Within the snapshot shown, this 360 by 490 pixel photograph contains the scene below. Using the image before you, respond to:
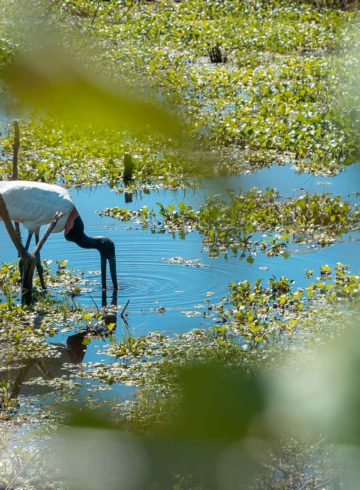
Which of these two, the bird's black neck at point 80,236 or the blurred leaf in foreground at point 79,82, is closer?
the blurred leaf in foreground at point 79,82

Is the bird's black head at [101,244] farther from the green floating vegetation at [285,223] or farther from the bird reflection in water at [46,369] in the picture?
the bird reflection in water at [46,369]

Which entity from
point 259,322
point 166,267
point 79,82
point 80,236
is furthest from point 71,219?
point 79,82

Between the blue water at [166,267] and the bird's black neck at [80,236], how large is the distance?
0.25m

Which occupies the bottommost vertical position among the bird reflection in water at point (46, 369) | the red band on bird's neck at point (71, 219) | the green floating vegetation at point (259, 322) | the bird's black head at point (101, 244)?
the bird reflection in water at point (46, 369)

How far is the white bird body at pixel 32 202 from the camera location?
287 inches

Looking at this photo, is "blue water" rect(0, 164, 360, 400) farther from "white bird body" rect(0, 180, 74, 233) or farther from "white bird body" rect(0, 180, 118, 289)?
"white bird body" rect(0, 180, 74, 233)

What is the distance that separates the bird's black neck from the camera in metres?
7.76

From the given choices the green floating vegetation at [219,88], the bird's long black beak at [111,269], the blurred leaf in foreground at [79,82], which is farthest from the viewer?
the bird's long black beak at [111,269]

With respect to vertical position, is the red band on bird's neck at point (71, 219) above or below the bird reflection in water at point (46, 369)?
above

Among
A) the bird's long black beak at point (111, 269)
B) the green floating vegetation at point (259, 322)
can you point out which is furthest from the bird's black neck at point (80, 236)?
the green floating vegetation at point (259, 322)

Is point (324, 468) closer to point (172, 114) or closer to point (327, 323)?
point (327, 323)

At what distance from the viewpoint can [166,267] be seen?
25.8 feet

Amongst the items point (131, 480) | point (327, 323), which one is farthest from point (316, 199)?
point (131, 480)

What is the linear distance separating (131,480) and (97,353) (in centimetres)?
546
